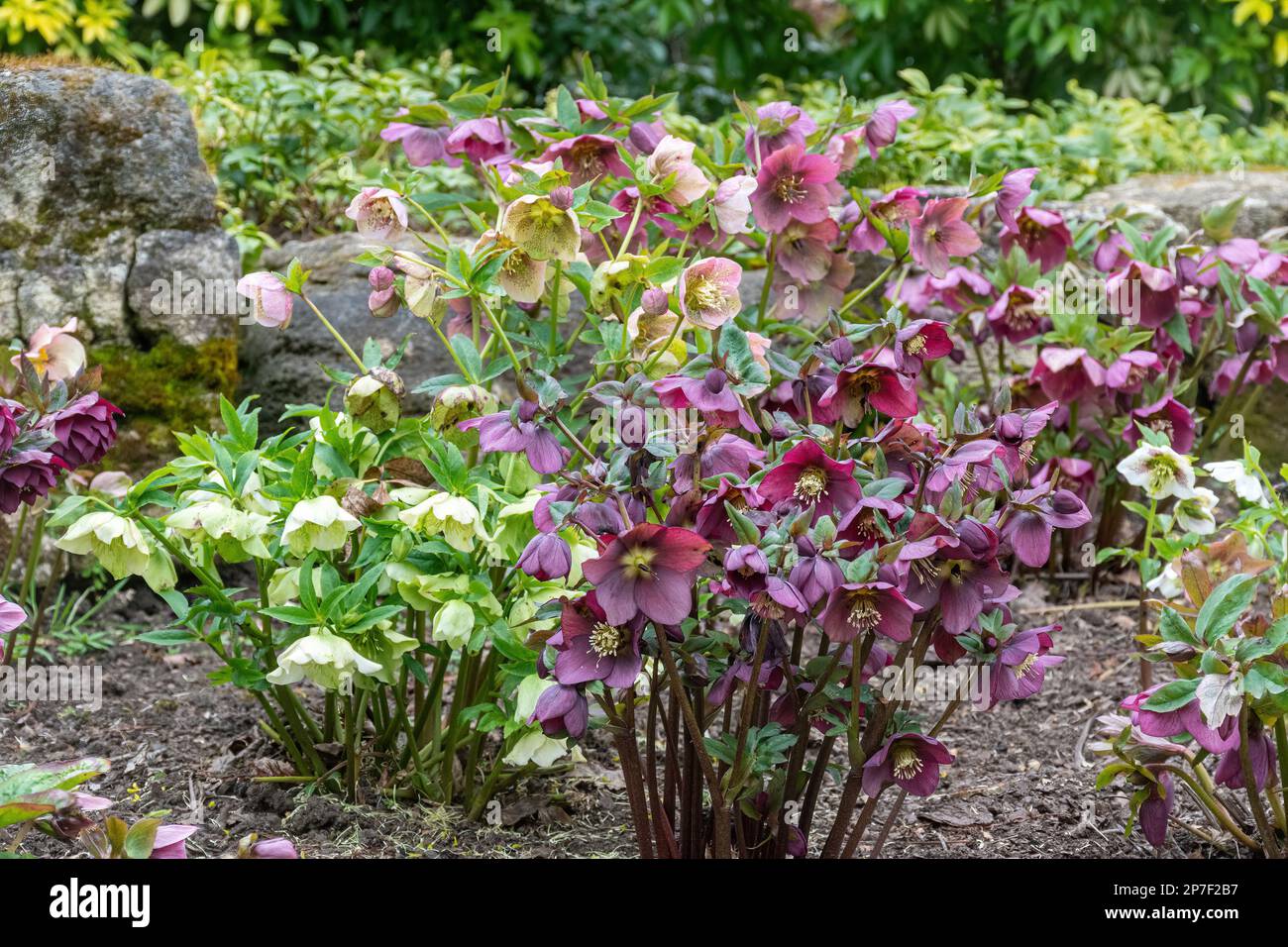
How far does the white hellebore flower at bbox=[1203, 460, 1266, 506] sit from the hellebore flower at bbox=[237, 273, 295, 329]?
4.95 feet

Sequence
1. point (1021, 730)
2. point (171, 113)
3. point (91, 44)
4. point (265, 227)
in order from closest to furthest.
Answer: point (1021, 730) < point (171, 113) < point (265, 227) < point (91, 44)

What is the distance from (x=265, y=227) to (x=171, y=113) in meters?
0.66

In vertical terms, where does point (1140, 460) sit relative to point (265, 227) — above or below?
below

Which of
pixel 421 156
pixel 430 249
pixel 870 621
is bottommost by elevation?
pixel 870 621

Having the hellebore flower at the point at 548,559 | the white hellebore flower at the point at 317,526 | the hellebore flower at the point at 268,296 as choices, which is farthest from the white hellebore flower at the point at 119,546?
the hellebore flower at the point at 548,559

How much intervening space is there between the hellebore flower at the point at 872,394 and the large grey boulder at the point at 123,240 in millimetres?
1793

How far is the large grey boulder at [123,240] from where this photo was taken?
277 cm

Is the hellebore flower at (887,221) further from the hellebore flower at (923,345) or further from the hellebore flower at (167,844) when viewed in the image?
the hellebore flower at (167,844)

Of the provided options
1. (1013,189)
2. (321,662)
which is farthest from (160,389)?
(1013,189)

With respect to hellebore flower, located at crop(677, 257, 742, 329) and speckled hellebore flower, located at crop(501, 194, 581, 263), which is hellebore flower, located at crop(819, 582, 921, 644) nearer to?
hellebore flower, located at crop(677, 257, 742, 329)

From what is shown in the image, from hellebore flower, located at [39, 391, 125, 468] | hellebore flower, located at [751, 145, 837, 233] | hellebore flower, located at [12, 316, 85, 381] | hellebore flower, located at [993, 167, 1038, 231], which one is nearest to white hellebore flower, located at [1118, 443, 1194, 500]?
hellebore flower, located at [993, 167, 1038, 231]

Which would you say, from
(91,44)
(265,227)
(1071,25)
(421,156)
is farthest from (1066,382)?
(91,44)

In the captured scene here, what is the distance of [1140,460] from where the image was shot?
236 cm

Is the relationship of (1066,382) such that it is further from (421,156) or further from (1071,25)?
(1071,25)
